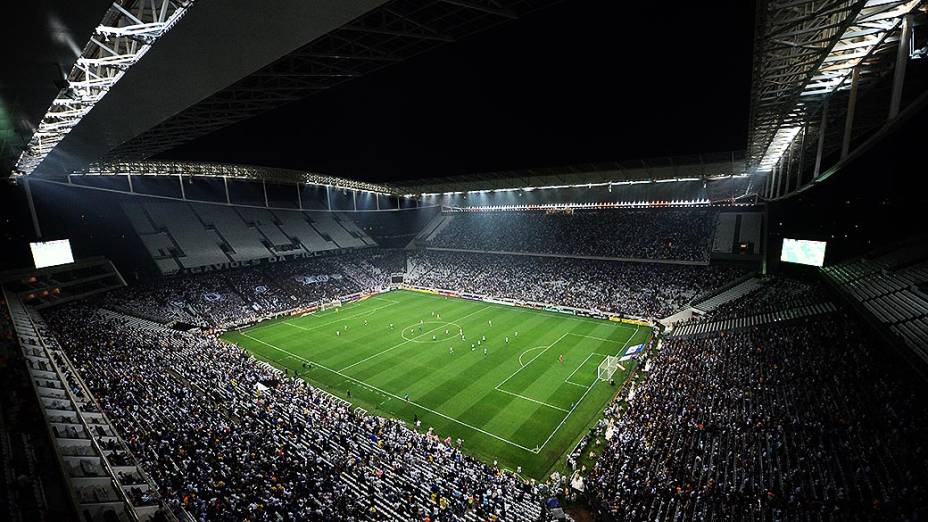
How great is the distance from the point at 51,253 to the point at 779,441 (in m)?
52.4

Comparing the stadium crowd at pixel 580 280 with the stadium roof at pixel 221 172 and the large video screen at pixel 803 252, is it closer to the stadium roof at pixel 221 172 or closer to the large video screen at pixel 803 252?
the large video screen at pixel 803 252

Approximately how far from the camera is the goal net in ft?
82.8

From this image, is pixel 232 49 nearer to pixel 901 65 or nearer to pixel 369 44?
pixel 369 44

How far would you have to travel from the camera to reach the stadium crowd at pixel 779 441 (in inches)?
451

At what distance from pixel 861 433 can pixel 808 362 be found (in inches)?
244

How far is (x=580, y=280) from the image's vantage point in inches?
1748

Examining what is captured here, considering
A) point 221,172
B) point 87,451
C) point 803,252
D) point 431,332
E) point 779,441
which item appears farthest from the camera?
point 221,172

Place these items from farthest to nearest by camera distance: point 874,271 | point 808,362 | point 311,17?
point 874,271
point 808,362
point 311,17

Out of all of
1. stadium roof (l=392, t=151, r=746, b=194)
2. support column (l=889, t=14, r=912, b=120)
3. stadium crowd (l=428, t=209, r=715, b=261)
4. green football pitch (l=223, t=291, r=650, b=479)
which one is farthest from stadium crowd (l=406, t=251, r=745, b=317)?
support column (l=889, t=14, r=912, b=120)

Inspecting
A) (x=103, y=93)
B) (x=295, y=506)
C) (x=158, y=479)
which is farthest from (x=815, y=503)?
(x=103, y=93)

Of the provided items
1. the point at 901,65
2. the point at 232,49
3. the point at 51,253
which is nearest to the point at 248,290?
the point at 51,253

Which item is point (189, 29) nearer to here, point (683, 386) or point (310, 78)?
point (310, 78)

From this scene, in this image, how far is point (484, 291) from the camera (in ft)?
157

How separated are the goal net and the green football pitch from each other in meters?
0.42
